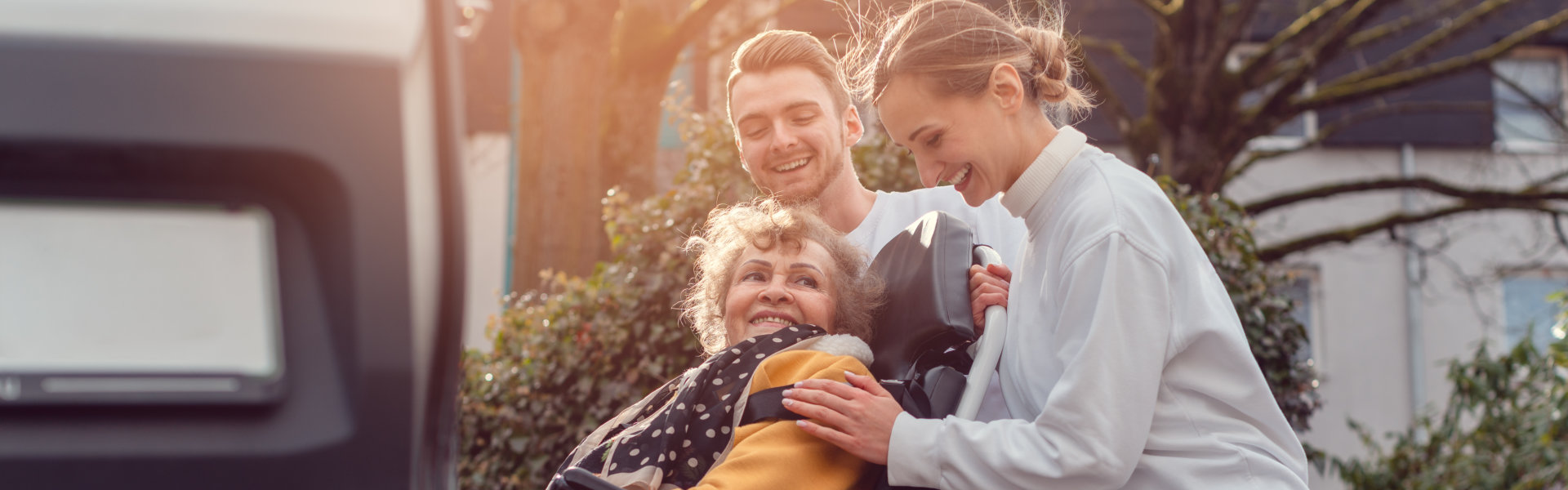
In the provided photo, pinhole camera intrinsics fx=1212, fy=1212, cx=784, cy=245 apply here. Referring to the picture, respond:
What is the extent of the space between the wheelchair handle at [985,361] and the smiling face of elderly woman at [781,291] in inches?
14.5

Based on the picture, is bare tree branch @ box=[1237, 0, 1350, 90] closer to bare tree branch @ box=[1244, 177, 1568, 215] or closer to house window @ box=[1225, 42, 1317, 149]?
bare tree branch @ box=[1244, 177, 1568, 215]

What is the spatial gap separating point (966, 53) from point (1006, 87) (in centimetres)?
9

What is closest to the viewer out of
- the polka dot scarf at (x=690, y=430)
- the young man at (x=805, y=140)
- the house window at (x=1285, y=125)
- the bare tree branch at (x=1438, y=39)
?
the polka dot scarf at (x=690, y=430)

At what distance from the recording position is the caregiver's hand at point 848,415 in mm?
1963

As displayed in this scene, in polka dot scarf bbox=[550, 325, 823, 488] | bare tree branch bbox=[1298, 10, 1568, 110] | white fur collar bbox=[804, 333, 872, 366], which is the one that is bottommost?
polka dot scarf bbox=[550, 325, 823, 488]

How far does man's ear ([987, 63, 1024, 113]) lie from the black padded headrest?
0.36 m

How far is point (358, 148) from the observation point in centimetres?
117

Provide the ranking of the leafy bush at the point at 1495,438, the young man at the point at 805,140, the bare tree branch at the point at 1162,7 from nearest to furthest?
the young man at the point at 805,140 < the leafy bush at the point at 1495,438 < the bare tree branch at the point at 1162,7

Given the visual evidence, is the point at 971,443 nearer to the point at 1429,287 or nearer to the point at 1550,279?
the point at 1429,287

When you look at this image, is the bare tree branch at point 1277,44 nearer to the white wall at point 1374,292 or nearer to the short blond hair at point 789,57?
the white wall at point 1374,292

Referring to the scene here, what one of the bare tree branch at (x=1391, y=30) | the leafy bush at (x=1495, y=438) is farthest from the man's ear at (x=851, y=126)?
the bare tree branch at (x=1391, y=30)

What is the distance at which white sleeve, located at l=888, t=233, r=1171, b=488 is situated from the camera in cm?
176

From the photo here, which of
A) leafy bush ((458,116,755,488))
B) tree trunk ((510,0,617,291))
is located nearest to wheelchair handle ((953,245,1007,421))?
leafy bush ((458,116,755,488))

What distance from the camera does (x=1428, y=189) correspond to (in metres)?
9.80
